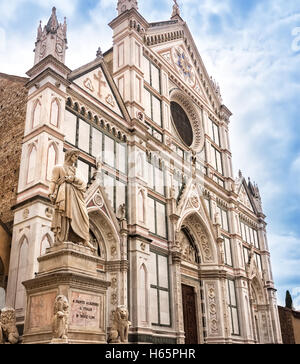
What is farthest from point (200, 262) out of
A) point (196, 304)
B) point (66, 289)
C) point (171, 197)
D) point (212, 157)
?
point (66, 289)

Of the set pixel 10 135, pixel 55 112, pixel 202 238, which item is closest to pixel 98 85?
pixel 55 112

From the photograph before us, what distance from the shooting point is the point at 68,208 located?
8805 mm

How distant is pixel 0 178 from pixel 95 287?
340 inches

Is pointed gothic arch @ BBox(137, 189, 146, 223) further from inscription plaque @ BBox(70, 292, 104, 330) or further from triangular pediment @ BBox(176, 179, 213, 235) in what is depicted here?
inscription plaque @ BBox(70, 292, 104, 330)

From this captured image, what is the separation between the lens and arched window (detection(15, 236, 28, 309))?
11594mm

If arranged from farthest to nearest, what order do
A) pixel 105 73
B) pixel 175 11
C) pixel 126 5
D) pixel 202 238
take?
pixel 175 11 < pixel 202 238 < pixel 126 5 < pixel 105 73

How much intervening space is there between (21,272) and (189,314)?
33.3 feet

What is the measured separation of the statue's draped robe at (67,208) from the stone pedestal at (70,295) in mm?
388

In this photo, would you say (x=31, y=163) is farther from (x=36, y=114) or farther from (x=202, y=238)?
(x=202, y=238)

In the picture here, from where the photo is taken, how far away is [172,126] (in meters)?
22.5

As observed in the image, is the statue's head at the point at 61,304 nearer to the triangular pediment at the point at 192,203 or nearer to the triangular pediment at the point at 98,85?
the triangular pediment at the point at 98,85

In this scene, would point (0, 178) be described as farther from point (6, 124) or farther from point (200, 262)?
point (200, 262)

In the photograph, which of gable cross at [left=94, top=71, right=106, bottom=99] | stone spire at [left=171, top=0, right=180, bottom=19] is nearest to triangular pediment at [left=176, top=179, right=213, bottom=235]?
gable cross at [left=94, top=71, right=106, bottom=99]

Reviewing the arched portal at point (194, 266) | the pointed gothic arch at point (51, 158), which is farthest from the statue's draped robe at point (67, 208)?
the arched portal at point (194, 266)
